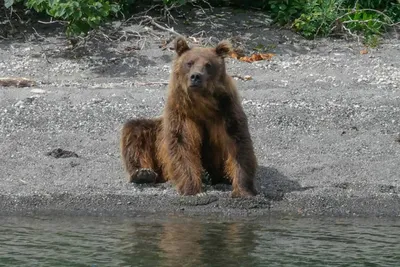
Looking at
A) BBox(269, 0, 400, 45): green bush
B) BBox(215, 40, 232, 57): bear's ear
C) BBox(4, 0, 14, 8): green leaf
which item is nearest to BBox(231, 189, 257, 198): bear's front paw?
BBox(215, 40, 232, 57): bear's ear

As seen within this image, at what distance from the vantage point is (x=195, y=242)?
7984mm

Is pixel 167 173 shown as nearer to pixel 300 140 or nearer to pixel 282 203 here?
pixel 282 203

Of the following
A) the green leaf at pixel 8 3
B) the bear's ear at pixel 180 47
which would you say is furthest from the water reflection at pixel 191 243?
the green leaf at pixel 8 3

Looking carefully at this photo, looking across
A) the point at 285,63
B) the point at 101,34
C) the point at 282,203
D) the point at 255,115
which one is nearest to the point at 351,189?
the point at 282,203

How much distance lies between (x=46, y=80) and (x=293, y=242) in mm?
6252

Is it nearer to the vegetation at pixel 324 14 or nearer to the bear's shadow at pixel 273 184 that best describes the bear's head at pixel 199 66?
the bear's shadow at pixel 273 184

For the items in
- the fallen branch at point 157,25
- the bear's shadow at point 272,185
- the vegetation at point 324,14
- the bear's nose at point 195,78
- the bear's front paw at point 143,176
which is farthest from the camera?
the vegetation at point 324,14

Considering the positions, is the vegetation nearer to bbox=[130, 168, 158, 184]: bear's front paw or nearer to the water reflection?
bbox=[130, 168, 158, 184]: bear's front paw

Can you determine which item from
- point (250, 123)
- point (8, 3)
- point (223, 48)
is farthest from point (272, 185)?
point (8, 3)

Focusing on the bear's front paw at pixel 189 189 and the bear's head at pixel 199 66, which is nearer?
the bear's head at pixel 199 66

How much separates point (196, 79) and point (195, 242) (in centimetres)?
170

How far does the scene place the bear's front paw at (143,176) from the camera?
9.52 metres

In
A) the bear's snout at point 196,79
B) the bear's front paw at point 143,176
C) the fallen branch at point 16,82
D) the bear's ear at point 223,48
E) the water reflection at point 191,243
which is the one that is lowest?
the water reflection at point 191,243

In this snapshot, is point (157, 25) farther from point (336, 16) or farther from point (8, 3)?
point (336, 16)
